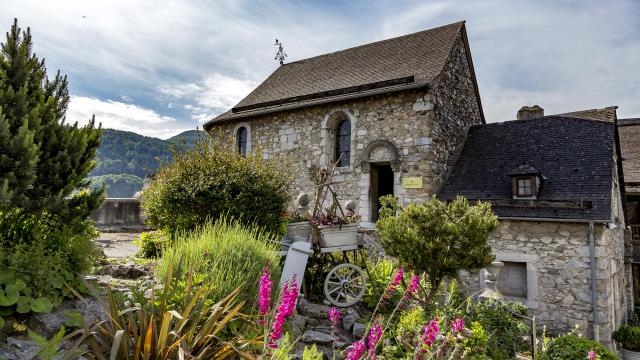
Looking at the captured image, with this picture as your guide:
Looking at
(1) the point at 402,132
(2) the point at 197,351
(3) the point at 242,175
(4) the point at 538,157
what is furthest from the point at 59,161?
(4) the point at 538,157

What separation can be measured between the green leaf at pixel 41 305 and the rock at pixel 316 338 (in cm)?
256

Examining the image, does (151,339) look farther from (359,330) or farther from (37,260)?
(359,330)

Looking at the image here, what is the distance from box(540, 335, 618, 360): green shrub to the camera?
6.12 m

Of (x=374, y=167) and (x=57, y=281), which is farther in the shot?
(x=374, y=167)

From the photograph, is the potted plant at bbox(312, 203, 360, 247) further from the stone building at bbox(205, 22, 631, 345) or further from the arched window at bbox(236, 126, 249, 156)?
the arched window at bbox(236, 126, 249, 156)

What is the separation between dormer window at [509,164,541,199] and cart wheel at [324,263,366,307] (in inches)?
223

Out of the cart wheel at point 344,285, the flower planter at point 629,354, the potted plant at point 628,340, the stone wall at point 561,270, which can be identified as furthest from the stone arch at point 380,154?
the flower planter at point 629,354

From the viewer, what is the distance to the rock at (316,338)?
4586mm

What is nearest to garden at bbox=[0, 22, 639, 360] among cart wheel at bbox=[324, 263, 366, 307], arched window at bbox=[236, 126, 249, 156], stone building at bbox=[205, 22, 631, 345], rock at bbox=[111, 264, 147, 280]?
cart wheel at bbox=[324, 263, 366, 307]

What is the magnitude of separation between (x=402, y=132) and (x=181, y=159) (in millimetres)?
5914

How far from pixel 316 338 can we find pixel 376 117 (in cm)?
754

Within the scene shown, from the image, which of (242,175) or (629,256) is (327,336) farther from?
(629,256)

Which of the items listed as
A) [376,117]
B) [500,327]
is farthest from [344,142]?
[500,327]

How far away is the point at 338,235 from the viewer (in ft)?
18.9
